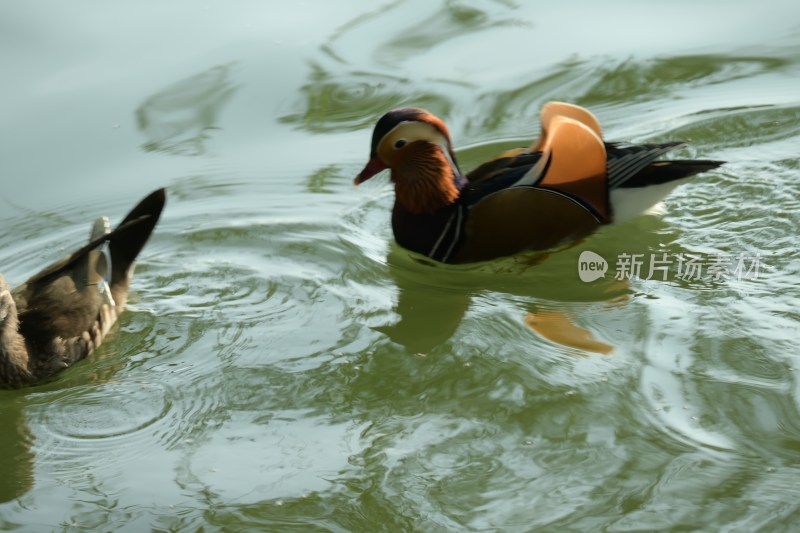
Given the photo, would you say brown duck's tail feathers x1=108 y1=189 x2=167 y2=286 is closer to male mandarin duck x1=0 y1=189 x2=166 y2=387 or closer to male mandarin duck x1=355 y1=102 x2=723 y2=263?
male mandarin duck x1=0 y1=189 x2=166 y2=387

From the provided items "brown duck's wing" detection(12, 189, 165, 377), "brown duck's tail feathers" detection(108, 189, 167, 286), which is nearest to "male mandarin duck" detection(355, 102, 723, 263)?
"brown duck's tail feathers" detection(108, 189, 167, 286)

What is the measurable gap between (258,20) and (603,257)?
3.31 m

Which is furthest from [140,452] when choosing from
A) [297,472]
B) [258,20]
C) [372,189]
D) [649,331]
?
[258,20]

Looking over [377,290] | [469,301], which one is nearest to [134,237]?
[377,290]

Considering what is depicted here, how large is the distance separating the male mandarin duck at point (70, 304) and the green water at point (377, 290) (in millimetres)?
99

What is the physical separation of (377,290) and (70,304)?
1317 millimetres

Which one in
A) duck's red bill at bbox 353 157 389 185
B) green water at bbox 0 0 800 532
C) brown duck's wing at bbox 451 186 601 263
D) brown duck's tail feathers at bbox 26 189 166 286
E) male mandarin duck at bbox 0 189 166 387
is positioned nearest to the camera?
green water at bbox 0 0 800 532

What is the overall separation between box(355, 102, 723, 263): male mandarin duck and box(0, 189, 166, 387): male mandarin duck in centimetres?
112

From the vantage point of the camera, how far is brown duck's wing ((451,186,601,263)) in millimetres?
5215

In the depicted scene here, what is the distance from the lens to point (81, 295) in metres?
4.80

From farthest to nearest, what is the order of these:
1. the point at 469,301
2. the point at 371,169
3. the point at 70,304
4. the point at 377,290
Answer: the point at 371,169
the point at 377,290
the point at 469,301
the point at 70,304

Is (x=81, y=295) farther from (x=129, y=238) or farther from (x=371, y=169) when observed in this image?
(x=371, y=169)

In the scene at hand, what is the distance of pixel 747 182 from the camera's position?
18.6ft

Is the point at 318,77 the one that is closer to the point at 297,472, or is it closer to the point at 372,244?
the point at 372,244
